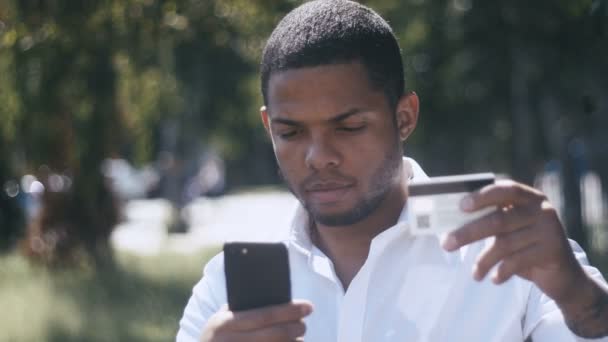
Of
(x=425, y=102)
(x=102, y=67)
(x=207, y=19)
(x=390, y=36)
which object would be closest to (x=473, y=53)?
(x=425, y=102)

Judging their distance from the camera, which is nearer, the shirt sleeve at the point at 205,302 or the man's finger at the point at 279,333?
the man's finger at the point at 279,333

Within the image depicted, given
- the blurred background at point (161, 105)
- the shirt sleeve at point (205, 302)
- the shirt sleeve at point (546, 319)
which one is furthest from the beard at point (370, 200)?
the blurred background at point (161, 105)

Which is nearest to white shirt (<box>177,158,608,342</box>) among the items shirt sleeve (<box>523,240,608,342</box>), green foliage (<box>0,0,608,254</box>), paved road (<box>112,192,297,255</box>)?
shirt sleeve (<box>523,240,608,342</box>)

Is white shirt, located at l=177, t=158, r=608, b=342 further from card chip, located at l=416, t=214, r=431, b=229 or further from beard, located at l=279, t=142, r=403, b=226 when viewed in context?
card chip, located at l=416, t=214, r=431, b=229

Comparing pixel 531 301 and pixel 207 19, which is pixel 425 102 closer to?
pixel 207 19

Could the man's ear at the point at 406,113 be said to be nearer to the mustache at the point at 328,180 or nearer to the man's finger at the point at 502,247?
the mustache at the point at 328,180

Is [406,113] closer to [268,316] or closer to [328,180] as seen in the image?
[328,180]

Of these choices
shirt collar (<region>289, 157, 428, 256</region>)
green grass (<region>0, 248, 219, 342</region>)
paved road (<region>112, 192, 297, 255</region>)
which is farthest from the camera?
paved road (<region>112, 192, 297, 255</region>)

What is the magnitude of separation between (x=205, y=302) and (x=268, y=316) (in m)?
0.57

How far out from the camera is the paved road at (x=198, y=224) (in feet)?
42.2

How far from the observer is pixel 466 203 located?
146 centimetres

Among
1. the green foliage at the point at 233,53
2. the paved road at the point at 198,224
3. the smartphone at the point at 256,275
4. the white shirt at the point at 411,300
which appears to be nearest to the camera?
the smartphone at the point at 256,275

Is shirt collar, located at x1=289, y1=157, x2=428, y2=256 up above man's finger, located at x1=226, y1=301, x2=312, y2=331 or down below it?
above

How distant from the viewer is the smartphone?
5.15 ft
